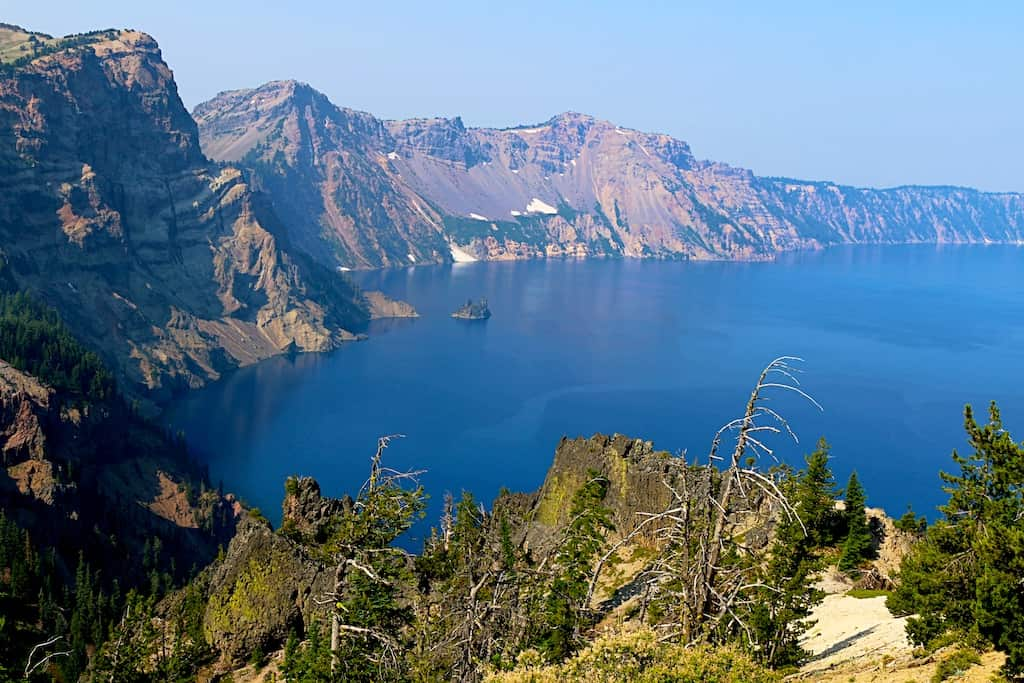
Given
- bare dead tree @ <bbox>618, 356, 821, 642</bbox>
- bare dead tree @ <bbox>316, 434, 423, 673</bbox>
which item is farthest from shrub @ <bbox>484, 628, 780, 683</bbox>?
bare dead tree @ <bbox>316, 434, 423, 673</bbox>

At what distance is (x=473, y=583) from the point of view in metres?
39.8

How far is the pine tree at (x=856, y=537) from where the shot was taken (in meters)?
56.6

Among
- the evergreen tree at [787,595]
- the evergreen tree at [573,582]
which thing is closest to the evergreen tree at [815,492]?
the evergreen tree at [787,595]

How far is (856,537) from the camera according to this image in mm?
56781

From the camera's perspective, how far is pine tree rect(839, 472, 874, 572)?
2228 inches

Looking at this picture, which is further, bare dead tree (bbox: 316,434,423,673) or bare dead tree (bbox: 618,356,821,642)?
bare dead tree (bbox: 316,434,423,673)

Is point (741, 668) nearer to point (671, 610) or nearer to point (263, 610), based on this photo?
point (671, 610)

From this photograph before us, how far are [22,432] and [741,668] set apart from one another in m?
164

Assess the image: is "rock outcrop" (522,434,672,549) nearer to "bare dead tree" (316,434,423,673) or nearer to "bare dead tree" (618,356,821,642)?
Answer: "bare dead tree" (316,434,423,673)

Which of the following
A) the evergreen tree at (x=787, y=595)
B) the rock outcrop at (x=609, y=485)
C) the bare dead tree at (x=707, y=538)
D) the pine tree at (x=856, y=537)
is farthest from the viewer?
the rock outcrop at (x=609, y=485)

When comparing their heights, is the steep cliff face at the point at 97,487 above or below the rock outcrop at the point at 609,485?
below

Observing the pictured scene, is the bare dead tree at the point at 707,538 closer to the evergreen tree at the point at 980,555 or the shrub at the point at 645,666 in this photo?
the shrub at the point at 645,666

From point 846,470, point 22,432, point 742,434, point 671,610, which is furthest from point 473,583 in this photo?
point 846,470

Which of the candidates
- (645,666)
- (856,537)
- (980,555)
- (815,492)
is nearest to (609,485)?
(815,492)
